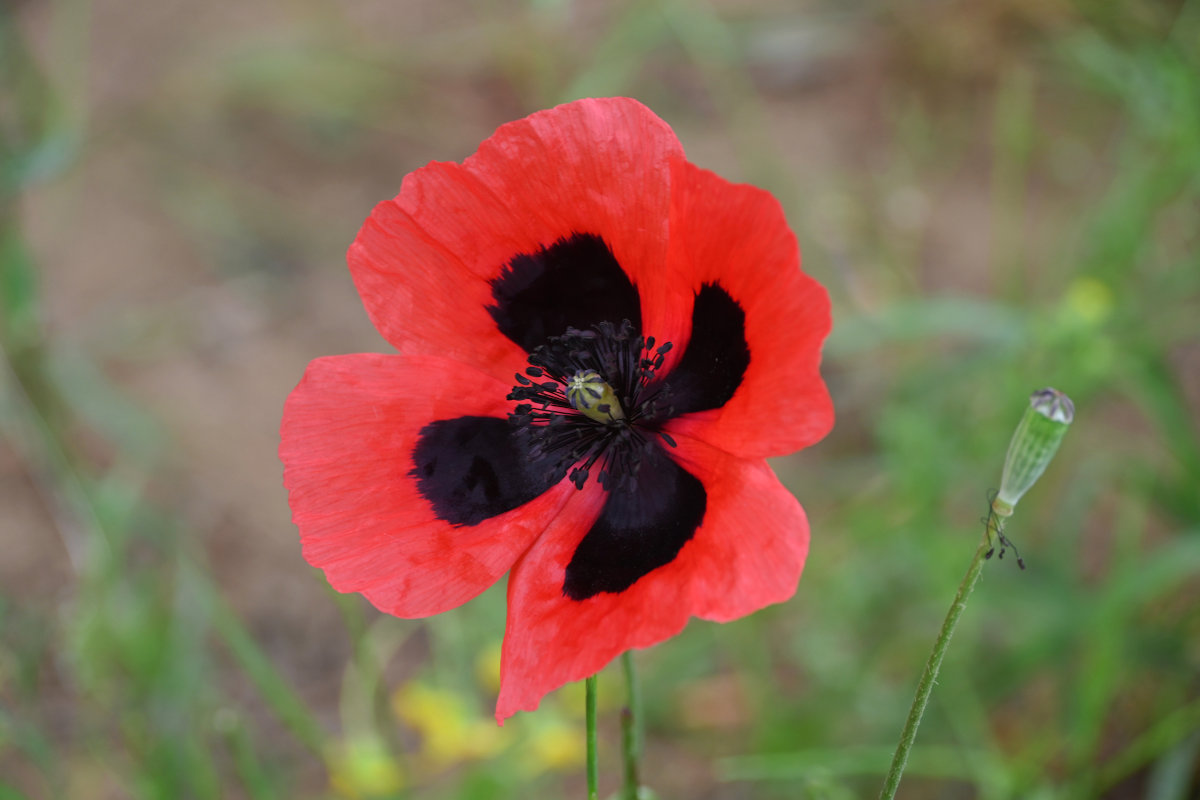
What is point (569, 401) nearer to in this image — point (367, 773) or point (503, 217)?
point (503, 217)

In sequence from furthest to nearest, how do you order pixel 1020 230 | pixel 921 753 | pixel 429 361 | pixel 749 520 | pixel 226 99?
pixel 226 99 → pixel 1020 230 → pixel 921 753 → pixel 429 361 → pixel 749 520

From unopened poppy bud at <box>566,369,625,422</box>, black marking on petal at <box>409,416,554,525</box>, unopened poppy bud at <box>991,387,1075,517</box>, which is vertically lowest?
unopened poppy bud at <box>991,387,1075,517</box>

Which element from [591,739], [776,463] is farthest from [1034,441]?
[776,463]

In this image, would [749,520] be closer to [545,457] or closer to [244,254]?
[545,457]

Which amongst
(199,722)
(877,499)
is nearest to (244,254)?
(199,722)

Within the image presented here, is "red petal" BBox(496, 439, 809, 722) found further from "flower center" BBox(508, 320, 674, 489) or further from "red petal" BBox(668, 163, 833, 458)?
"flower center" BBox(508, 320, 674, 489)

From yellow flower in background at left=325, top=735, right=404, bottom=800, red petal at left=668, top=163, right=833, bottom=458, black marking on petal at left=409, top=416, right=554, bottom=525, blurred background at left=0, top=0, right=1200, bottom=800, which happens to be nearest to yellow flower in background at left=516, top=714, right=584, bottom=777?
blurred background at left=0, top=0, right=1200, bottom=800
